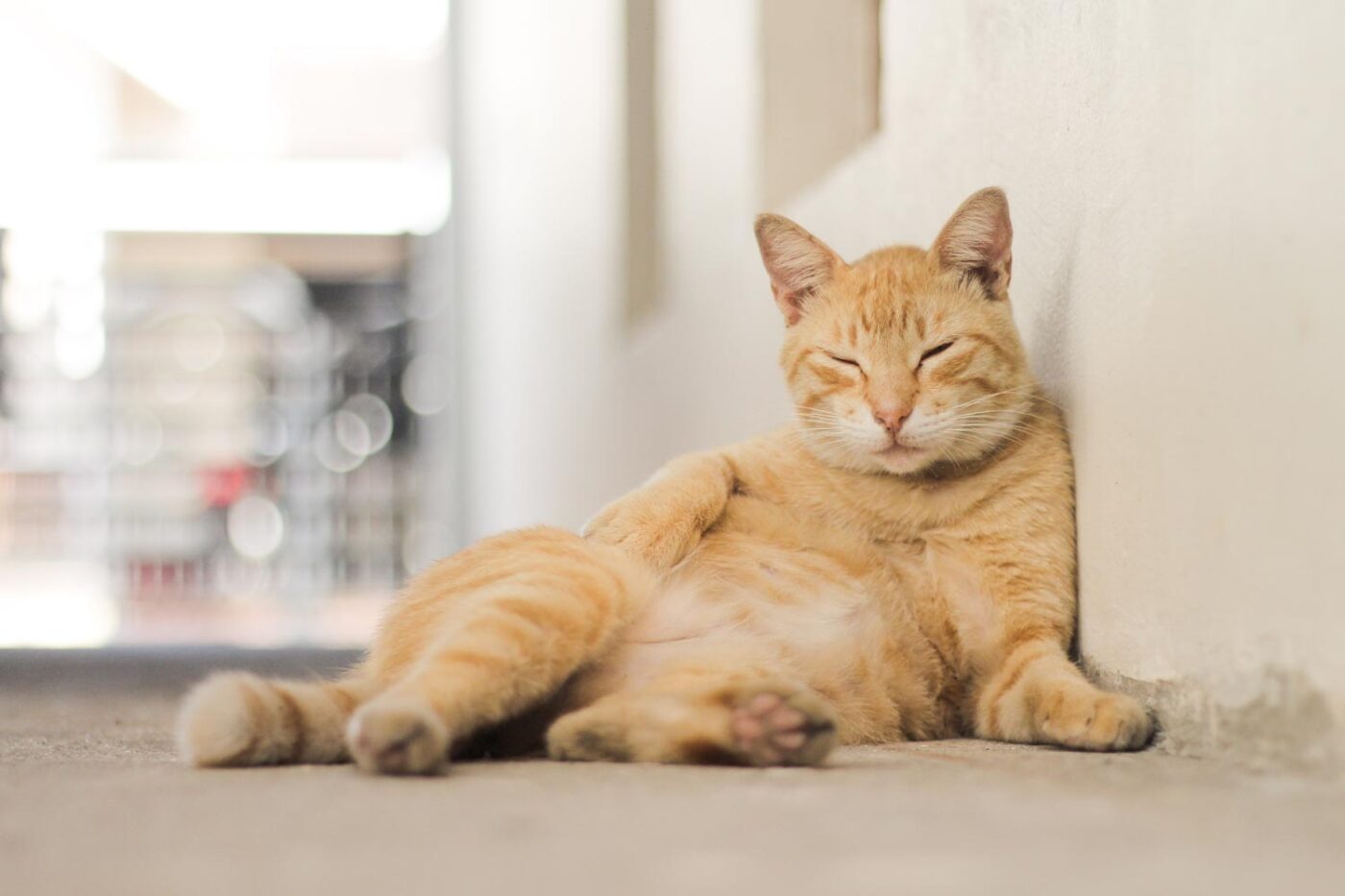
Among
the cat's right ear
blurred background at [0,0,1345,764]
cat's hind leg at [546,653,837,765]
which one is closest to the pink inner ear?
the cat's right ear

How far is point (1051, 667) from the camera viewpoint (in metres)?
1.95

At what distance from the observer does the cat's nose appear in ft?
7.04

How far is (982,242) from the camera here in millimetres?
2221

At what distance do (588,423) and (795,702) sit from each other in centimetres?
500

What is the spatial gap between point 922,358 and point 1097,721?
68 cm

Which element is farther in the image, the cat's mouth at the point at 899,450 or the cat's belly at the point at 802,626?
the cat's mouth at the point at 899,450

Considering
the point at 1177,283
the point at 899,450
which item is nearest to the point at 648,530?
the point at 899,450

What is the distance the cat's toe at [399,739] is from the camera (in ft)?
4.95

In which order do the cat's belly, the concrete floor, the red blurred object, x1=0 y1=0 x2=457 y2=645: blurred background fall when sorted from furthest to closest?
the red blurred object, x1=0 y1=0 x2=457 y2=645: blurred background, the cat's belly, the concrete floor

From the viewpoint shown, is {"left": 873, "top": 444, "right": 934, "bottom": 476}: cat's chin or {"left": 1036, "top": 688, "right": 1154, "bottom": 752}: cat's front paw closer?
{"left": 1036, "top": 688, "right": 1154, "bottom": 752}: cat's front paw

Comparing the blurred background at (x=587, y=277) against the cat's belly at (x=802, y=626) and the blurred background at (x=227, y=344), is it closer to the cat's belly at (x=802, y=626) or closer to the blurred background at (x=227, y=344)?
the blurred background at (x=227, y=344)

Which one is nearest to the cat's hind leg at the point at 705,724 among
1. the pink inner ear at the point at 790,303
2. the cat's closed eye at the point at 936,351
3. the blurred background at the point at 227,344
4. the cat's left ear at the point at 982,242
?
the cat's closed eye at the point at 936,351

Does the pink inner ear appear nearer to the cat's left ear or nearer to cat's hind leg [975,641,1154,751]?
the cat's left ear

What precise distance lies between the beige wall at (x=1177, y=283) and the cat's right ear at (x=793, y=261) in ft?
0.95
